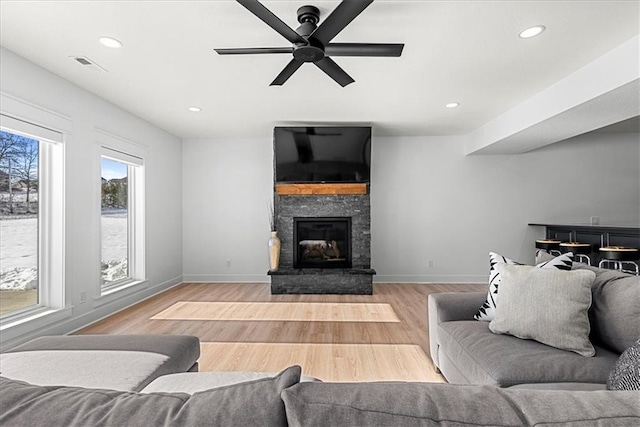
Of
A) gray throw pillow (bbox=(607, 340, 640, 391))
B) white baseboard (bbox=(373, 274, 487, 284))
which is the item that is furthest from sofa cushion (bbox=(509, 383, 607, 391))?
white baseboard (bbox=(373, 274, 487, 284))

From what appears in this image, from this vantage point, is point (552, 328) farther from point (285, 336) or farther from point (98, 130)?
point (98, 130)

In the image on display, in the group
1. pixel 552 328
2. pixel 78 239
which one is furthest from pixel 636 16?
pixel 78 239

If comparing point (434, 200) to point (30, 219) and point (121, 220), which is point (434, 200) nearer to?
point (121, 220)

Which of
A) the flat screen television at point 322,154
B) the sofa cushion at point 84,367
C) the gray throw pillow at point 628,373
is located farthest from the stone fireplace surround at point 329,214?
the gray throw pillow at point 628,373

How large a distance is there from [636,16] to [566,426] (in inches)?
116

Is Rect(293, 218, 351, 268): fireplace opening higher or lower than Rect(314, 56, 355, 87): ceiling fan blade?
lower

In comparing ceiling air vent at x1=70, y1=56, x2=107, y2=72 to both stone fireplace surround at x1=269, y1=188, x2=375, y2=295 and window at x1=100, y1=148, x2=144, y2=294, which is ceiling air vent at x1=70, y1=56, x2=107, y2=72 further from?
stone fireplace surround at x1=269, y1=188, x2=375, y2=295

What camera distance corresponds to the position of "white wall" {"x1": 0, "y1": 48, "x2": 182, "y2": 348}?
3039mm

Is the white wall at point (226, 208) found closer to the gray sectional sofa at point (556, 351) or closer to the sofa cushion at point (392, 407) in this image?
the gray sectional sofa at point (556, 351)

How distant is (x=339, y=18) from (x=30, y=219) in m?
3.26

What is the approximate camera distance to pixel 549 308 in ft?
5.90

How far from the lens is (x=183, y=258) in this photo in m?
6.12

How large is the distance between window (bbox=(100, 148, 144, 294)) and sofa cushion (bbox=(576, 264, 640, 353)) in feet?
14.8

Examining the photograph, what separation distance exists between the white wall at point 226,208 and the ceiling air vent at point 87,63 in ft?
9.67
